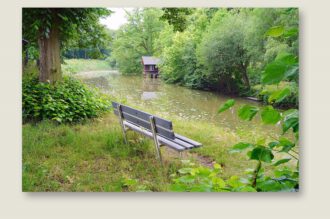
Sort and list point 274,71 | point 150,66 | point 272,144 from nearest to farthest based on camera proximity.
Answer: point 274,71
point 272,144
point 150,66

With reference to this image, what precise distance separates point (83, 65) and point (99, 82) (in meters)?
0.21

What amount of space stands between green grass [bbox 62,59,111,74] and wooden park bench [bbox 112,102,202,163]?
0.50 meters

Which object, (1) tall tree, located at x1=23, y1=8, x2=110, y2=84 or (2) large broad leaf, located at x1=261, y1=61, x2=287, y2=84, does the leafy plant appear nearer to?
(2) large broad leaf, located at x1=261, y1=61, x2=287, y2=84

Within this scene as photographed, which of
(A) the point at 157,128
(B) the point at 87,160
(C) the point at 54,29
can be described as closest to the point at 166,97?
(A) the point at 157,128

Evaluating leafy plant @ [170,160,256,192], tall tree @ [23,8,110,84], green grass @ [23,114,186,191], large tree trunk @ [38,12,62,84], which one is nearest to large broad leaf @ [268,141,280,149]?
leafy plant @ [170,160,256,192]

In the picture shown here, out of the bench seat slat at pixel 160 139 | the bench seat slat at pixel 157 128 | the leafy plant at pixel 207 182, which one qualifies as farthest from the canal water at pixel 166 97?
the leafy plant at pixel 207 182

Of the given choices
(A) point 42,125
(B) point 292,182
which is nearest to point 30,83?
(A) point 42,125

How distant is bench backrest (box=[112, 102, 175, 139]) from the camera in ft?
10.9

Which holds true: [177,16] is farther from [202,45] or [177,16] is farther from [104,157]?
[104,157]

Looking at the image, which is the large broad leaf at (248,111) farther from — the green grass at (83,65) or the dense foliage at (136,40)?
the green grass at (83,65)

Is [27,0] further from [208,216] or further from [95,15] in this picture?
[208,216]

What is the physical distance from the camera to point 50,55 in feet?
13.4

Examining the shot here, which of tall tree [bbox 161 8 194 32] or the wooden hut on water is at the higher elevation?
tall tree [bbox 161 8 194 32]

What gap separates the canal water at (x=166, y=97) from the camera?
10.9 ft
